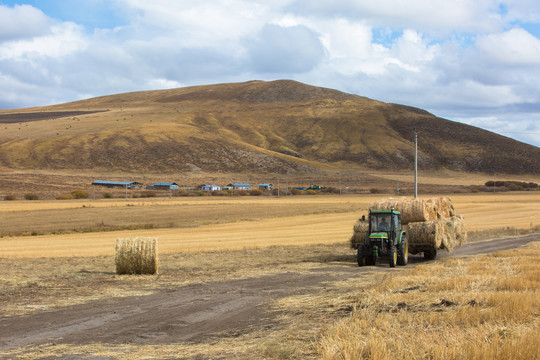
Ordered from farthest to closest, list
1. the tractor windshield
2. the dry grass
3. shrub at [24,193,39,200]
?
1. shrub at [24,193,39,200]
2. the tractor windshield
3. the dry grass

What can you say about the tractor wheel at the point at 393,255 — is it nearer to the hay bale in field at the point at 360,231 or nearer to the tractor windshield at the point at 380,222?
the tractor windshield at the point at 380,222

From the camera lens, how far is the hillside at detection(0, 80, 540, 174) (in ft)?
413

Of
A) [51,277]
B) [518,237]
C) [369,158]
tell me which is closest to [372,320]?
[51,277]

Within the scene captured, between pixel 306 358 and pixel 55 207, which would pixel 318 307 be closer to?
pixel 306 358

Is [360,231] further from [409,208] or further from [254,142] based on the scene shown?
[254,142]

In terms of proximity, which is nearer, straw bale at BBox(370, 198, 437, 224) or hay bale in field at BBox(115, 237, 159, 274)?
hay bale in field at BBox(115, 237, 159, 274)

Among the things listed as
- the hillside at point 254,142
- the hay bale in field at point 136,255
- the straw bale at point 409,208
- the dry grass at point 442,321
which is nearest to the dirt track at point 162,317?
the dry grass at point 442,321

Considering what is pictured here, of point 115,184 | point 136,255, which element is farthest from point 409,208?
point 115,184

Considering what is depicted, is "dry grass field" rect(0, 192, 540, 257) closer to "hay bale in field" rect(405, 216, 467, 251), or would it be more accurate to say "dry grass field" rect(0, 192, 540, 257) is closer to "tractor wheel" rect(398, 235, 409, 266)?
"hay bale in field" rect(405, 216, 467, 251)

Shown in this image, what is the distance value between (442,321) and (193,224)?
1500 inches

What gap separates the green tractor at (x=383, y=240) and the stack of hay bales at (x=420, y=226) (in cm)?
122

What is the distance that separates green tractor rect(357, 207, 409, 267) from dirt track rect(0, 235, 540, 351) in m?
4.65

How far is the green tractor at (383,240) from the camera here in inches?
→ 830

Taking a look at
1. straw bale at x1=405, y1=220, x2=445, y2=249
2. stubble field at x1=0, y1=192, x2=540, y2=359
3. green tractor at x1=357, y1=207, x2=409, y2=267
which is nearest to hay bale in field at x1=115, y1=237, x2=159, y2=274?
stubble field at x1=0, y1=192, x2=540, y2=359
